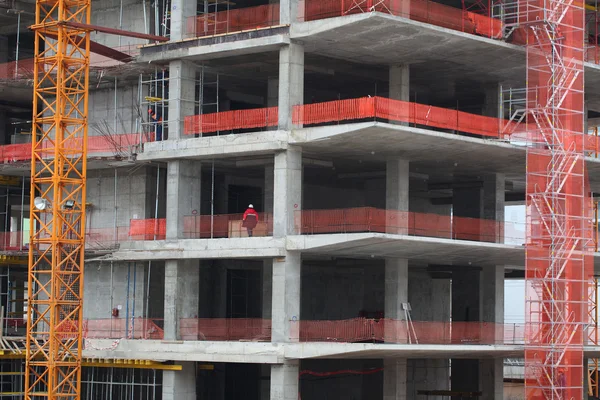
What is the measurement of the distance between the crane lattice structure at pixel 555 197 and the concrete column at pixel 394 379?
5412 mm

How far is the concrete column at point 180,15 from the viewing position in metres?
50.4

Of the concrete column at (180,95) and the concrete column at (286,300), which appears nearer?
the concrete column at (286,300)

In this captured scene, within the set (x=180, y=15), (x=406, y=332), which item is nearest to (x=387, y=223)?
(x=406, y=332)

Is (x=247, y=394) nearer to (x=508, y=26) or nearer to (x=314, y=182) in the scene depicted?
(x=314, y=182)

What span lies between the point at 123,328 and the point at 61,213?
5.12 m

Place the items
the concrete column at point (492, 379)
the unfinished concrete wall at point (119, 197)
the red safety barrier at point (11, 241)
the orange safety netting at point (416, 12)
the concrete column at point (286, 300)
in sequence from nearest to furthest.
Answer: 1. the orange safety netting at point (416, 12)
2. the concrete column at point (286, 300)
3. the unfinished concrete wall at point (119, 197)
4. the concrete column at point (492, 379)
5. the red safety barrier at point (11, 241)

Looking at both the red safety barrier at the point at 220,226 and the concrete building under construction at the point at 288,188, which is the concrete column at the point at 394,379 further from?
the red safety barrier at the point at 220,226

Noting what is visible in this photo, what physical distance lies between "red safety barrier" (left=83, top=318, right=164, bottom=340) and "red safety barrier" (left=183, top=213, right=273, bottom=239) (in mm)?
3845

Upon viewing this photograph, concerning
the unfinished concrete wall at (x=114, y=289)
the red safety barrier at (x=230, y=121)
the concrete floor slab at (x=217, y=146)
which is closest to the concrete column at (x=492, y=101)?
the red safety barrier at (x=230, y=121)

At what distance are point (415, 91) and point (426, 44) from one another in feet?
27.5

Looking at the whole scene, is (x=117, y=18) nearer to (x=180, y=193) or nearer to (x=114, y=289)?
(x=180, y=193)

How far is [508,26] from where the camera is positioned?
161 ft

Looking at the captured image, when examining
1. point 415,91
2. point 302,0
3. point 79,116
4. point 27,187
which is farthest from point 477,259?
point 27,187

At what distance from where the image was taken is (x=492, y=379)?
54.1 m
